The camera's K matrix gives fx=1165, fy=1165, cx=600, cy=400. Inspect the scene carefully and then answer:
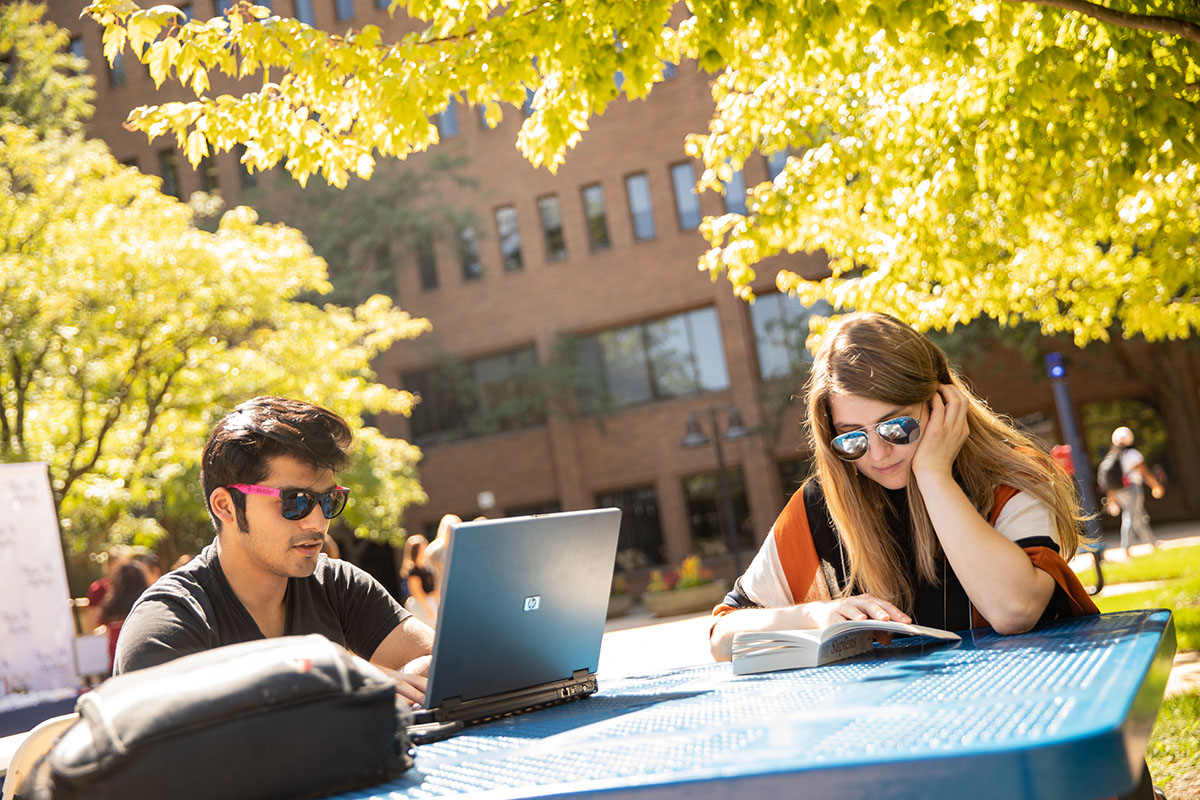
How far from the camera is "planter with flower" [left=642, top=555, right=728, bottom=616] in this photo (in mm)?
21594

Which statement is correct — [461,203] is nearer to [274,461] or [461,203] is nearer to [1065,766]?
[274,461]

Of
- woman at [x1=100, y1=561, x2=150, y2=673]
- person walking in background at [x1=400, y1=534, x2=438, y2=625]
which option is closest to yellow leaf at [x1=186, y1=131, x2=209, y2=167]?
woman at [x1=100, y1=561, x2=150, y2=673]

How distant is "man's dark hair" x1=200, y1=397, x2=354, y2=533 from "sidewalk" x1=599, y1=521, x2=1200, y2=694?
9.91 ft

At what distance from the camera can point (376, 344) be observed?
22.5 metres

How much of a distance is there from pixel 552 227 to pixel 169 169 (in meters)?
10.6

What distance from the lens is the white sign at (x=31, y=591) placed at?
24.9 ft

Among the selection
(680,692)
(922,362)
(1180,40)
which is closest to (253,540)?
(680,692)

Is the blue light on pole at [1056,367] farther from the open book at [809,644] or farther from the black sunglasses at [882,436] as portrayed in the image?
the open book at [809,644]

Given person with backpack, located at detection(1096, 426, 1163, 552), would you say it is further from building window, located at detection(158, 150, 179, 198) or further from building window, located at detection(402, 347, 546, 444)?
building window, located at detection(158, 150, 179, 198)

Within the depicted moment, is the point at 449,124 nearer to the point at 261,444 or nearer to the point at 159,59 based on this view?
the point at 159,59

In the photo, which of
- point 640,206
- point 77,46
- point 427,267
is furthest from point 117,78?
point 640,206

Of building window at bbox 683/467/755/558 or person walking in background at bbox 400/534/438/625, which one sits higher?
person walking in background at bbox 400/534/438/625

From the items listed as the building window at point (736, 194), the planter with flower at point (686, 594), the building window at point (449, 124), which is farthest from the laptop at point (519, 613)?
the building window at point (449, 124)

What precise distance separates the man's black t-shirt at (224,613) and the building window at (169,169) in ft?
98.5
